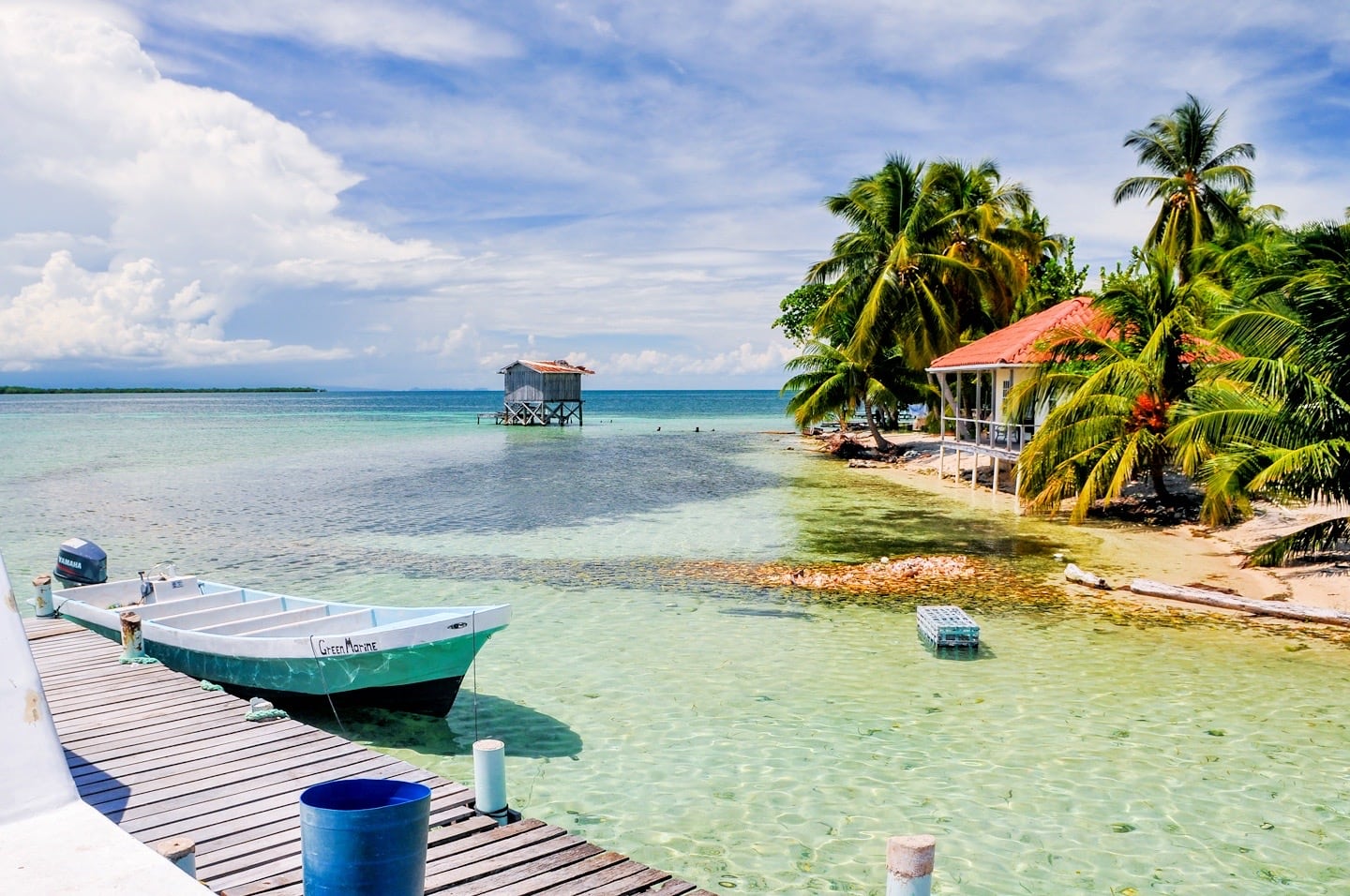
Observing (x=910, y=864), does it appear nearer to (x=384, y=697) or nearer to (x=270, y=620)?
(x=384, y=697)

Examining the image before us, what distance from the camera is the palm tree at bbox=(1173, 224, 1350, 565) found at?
12.4m

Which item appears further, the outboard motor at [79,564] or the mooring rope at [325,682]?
the outboard motor at [79,564]

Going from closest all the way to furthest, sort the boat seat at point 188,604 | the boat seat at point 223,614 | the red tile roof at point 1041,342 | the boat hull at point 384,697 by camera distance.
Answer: the boat hull at point 384,697
the boat seat at point 223,614
the boat seat at point 188,604
the red tile roof at point 1041,342

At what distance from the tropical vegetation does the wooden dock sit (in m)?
11.5

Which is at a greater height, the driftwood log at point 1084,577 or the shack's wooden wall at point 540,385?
the shack's wooden wall at point 540,385

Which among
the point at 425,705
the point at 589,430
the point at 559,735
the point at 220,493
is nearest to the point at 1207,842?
the point at 559,735

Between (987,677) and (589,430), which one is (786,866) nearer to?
(987,677)

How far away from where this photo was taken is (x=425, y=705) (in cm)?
852

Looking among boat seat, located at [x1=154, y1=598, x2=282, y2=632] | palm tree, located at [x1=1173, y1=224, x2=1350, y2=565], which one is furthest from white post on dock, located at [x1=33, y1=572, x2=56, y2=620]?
palm tree, located at [x1=1173, y1=224, x2=1350, y2=565]

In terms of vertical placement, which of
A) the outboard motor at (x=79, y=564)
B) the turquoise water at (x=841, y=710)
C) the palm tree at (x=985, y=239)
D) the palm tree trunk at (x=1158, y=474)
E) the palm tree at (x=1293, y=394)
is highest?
the palm tree at (x=985, y=239)

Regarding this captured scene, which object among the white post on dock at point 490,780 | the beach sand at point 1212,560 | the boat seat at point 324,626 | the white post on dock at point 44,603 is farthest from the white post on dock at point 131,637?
the beach sand at point 1212,560

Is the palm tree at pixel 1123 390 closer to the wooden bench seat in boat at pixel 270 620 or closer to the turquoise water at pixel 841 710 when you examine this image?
the turquoise water at pixel 841 710

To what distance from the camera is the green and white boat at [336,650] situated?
8.02 meters

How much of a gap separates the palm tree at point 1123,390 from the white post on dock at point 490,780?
633 inches
